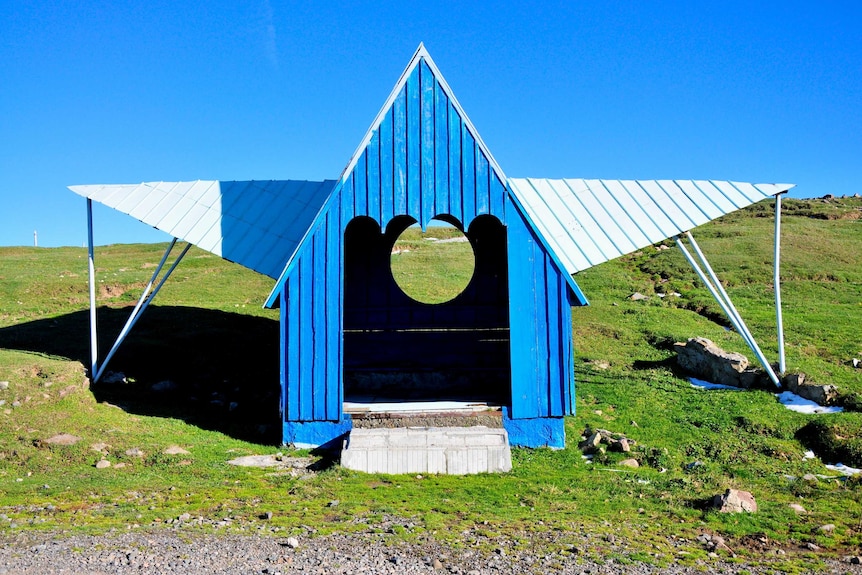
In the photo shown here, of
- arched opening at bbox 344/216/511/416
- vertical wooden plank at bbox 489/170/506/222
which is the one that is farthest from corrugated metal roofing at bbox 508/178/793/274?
arched opening at bbox 344/216/511/416

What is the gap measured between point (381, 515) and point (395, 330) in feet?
29.5

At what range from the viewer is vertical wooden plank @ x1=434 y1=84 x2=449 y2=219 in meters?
14.5

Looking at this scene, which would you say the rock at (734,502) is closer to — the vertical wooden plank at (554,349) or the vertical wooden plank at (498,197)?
the vertical wooden plank at (554,349)

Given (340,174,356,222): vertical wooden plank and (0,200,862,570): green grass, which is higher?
(340,174,356,222): vertical wooden plank

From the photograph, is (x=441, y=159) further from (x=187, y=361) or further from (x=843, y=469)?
(x=187, y=361)

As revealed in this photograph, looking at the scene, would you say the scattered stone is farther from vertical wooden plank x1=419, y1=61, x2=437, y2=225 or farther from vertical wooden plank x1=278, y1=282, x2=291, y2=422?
vertical wooden plank x1=419, y1=61, x2=437, y2=225

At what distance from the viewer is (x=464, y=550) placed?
29.7 ft

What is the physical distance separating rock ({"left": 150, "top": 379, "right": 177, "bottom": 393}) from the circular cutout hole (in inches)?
312

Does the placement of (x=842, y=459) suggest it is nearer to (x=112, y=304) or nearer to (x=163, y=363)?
(x=163, y=363)

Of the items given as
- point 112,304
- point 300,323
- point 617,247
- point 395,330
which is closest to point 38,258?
point 112,304

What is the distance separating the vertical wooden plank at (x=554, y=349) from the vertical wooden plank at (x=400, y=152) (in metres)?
2.86

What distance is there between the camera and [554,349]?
1452cm

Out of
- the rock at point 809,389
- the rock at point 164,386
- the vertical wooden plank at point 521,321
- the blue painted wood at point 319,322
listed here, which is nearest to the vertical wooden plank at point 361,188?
the blue painted wood at point 319,322

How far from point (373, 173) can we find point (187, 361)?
8765 millimetres
